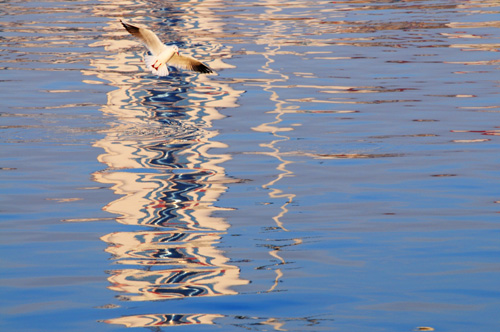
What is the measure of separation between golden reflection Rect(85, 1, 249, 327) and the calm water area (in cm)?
3

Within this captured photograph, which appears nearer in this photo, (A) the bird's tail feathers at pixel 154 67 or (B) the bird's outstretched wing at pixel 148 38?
(B) the bird's outstretched wing at pixel 148 38

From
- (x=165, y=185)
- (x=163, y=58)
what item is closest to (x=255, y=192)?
(x=165, y=185)

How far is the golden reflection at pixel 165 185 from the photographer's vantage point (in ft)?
20.2

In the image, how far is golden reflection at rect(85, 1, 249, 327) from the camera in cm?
616

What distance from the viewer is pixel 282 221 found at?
7.47 metres

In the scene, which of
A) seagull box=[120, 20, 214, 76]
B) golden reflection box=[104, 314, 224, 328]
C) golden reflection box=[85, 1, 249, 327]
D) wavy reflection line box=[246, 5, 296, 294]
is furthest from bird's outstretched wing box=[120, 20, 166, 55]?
golden reflection box=[104, 314, 224, 328]

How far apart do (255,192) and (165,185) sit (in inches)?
36.8

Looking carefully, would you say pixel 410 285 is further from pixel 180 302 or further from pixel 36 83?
pixel 36 83

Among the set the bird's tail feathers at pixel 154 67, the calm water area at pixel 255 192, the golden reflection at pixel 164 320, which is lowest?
the golden reflection at pixel 164 320

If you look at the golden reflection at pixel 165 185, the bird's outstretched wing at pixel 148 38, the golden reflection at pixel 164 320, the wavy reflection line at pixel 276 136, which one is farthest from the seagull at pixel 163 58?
the golden reflection at pixel 164 320

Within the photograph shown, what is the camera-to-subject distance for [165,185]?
8.74 meters

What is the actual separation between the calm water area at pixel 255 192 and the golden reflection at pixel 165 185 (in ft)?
0.08

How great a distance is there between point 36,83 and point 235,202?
7.18 meters

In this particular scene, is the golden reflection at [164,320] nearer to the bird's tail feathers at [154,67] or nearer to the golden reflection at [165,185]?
the golden reflection at [165,185]
